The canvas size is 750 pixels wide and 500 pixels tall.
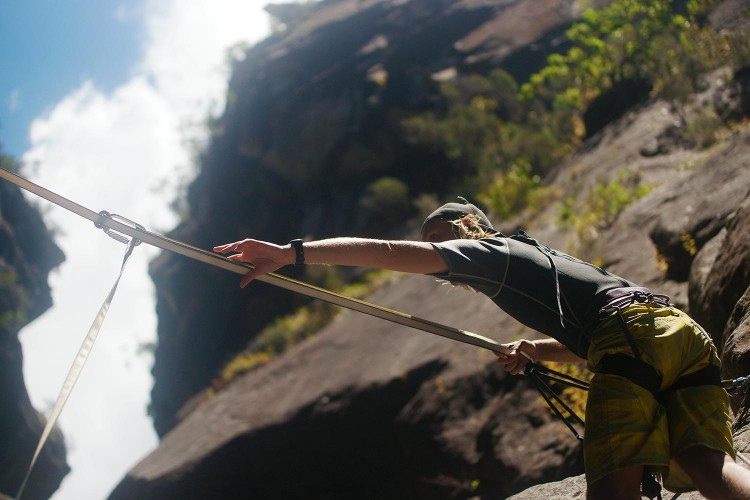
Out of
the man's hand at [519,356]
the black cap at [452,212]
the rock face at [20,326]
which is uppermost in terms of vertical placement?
the rock face at [20,326]

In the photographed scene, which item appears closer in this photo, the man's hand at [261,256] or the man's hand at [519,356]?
the man's hand at [261,256]

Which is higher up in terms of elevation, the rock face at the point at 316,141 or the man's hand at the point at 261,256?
the rock face at the point at 316,141

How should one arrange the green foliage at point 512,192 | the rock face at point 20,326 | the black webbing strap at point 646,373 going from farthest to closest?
the rock face at point 20,326
the green foliage at point 512,192
the black webbing strap at point 646,373

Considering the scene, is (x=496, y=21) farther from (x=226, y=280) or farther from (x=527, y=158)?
(x=226, y=280)

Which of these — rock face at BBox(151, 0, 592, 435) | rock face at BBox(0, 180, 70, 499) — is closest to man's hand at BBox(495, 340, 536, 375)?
rock face at BBox(151, 0, 592, 435)

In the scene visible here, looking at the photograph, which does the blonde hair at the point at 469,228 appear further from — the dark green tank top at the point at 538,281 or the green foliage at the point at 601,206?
the green foliage at the point at 601,206

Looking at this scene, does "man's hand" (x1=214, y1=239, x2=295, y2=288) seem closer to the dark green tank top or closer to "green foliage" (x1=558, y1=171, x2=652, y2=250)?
the dark green tank top

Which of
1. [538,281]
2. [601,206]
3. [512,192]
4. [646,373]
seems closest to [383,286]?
[512,192]

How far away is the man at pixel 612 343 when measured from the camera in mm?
2492

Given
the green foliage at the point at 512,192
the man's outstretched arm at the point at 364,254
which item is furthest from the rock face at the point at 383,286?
the man's outstretched arm at the point at 364,254

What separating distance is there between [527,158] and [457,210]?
1279 centimetres

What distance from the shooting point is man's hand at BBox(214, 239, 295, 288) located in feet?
9.00

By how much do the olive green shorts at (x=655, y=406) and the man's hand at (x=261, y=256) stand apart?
1242 mm

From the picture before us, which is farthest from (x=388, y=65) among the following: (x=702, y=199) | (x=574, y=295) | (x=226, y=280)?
(x=574, y=295)
